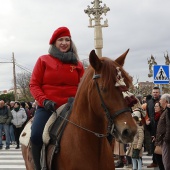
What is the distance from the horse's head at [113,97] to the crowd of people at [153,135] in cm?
385

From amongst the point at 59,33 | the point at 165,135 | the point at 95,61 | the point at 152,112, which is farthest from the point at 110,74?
the point at 152,112

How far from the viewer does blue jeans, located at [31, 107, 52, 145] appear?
4500 mm

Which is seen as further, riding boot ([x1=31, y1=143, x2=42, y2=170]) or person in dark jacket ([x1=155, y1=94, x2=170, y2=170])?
person in dark jacket ([x1=155, y1=94, x2=170, y2=170])

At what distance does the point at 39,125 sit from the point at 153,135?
6870mm

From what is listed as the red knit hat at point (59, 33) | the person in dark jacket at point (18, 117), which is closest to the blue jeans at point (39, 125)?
the red knit hat at point (59, 33)

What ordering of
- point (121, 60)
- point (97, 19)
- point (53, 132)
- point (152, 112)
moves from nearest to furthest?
point (121, 60) < point (53, 132) < point (152, 112) < point (97, 19)

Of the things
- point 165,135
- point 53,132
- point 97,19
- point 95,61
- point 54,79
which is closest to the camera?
point 95,61

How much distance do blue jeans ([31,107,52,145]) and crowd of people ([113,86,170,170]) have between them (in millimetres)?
3271

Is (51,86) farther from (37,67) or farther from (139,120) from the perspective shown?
(139,120)

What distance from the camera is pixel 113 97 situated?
347cm

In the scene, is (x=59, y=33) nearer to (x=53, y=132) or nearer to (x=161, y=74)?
(x=53, y=132)

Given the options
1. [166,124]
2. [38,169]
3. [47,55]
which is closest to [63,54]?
[47,55]

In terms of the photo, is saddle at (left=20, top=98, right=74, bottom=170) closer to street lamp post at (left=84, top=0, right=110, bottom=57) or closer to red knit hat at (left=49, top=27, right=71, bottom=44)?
red knit hat at (left=49, top=27, right=71, bottom=44)

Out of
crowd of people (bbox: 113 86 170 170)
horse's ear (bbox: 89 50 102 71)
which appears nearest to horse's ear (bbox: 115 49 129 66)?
horse's ear (bbox: 89 50 102 71)
